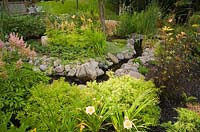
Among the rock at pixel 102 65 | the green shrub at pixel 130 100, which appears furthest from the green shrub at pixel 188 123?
the rock at pixel 102 65

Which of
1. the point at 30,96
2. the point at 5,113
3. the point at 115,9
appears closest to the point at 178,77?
the point at 30,96

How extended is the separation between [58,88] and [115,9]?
9.46 m

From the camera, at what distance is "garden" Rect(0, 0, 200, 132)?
3.85m

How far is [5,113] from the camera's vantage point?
3.98 metres

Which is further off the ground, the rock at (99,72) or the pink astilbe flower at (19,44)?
the pink astilbe flower at (19,44)

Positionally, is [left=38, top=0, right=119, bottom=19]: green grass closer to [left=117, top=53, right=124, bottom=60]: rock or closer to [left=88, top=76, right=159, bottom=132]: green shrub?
[left=117, top=53, right=124, bottom=60]: rock

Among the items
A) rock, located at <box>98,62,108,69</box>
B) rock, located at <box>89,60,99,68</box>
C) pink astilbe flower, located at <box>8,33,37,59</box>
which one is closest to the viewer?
pink astilbe flower, located at <box>8,33,37,59</box>

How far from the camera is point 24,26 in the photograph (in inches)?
325

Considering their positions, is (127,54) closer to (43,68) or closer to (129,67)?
(129,67)

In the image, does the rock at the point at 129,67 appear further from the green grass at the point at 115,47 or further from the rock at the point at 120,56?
the green grass at the point at 115,47

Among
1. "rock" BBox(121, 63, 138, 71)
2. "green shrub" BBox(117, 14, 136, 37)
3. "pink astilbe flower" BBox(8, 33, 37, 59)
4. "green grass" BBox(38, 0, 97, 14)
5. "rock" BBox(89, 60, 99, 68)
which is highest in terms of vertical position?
"green grass" BBox(38, 0, 97, 14)

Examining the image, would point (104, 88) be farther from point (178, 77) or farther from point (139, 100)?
point (178, 77)

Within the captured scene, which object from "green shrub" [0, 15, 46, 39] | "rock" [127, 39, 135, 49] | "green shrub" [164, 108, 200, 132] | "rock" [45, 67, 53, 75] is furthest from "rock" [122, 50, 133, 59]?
"green shrub" [164, 108, 200, 132]

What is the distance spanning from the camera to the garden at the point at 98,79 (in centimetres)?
385
